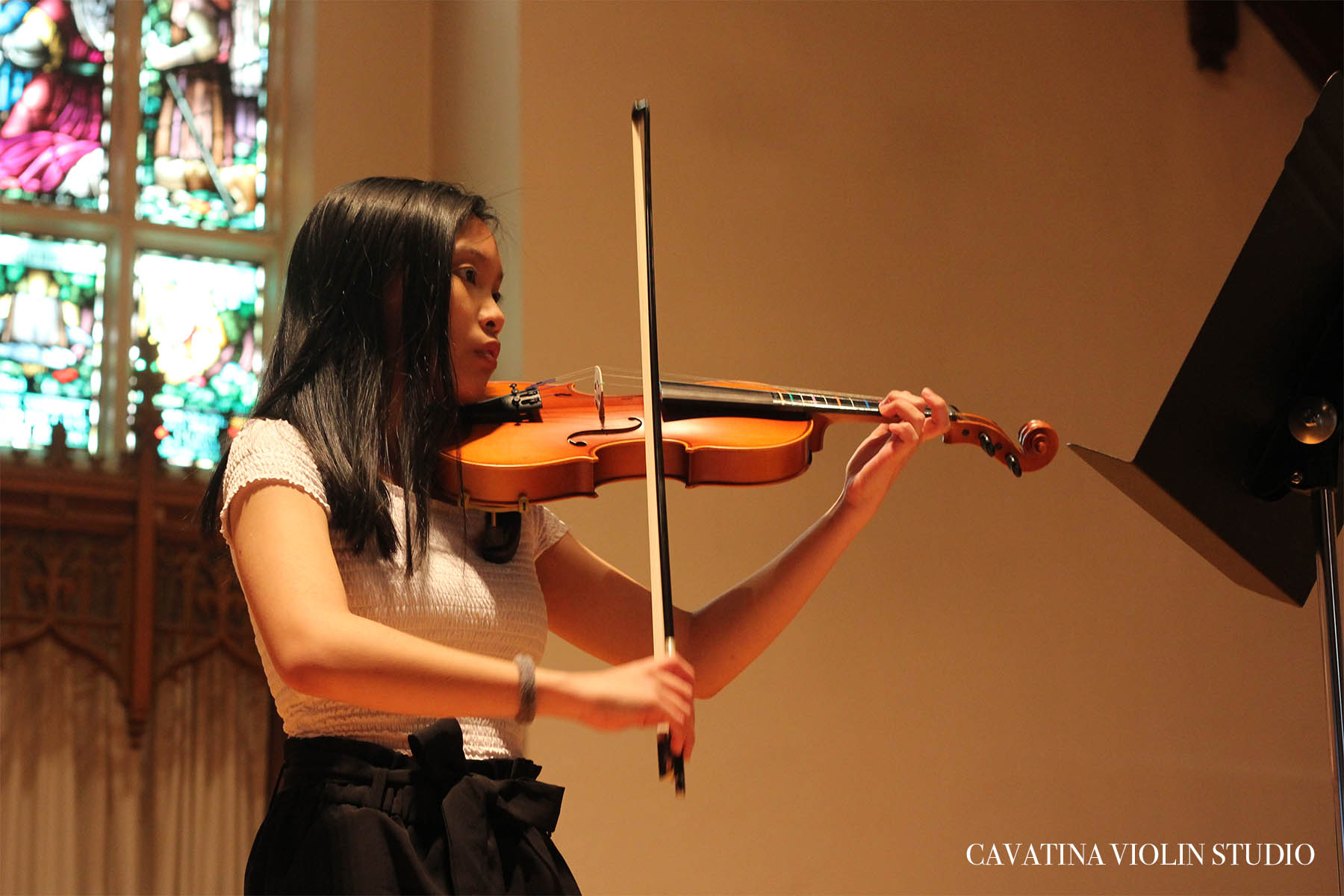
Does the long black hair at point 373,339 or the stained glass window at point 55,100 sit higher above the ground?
the stained glass window at point 55,100

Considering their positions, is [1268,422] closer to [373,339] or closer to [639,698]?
[639,698]

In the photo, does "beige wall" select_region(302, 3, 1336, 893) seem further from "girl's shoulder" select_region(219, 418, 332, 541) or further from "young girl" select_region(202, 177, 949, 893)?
"girl's shoulder" select_region(219, 418, 332, 541)

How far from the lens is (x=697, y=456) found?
157cm

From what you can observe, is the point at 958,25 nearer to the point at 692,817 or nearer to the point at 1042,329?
the point at 1042,329

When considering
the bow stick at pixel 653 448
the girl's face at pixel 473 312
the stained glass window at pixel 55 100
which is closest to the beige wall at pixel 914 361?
the stained glass window at pixel 55 100

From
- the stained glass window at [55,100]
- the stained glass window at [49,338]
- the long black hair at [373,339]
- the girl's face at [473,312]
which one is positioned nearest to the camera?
the long black hair at [373,339]

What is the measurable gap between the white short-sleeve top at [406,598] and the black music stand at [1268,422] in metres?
0.60

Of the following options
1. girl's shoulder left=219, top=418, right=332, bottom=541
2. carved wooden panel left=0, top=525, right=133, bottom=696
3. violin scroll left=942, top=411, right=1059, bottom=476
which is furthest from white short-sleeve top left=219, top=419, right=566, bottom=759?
carved wooden panel left=0, top=525, right=133, bottom=696

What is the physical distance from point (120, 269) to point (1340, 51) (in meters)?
3.32

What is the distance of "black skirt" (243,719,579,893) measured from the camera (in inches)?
49.2

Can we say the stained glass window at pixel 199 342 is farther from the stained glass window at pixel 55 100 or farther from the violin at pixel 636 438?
the violin at pixel 636 438

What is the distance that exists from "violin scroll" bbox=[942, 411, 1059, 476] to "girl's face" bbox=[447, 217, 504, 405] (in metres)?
0.55

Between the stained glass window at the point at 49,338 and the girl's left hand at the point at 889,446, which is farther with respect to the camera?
the stained glass window at the point at 49,338

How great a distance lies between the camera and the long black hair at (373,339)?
140cm
